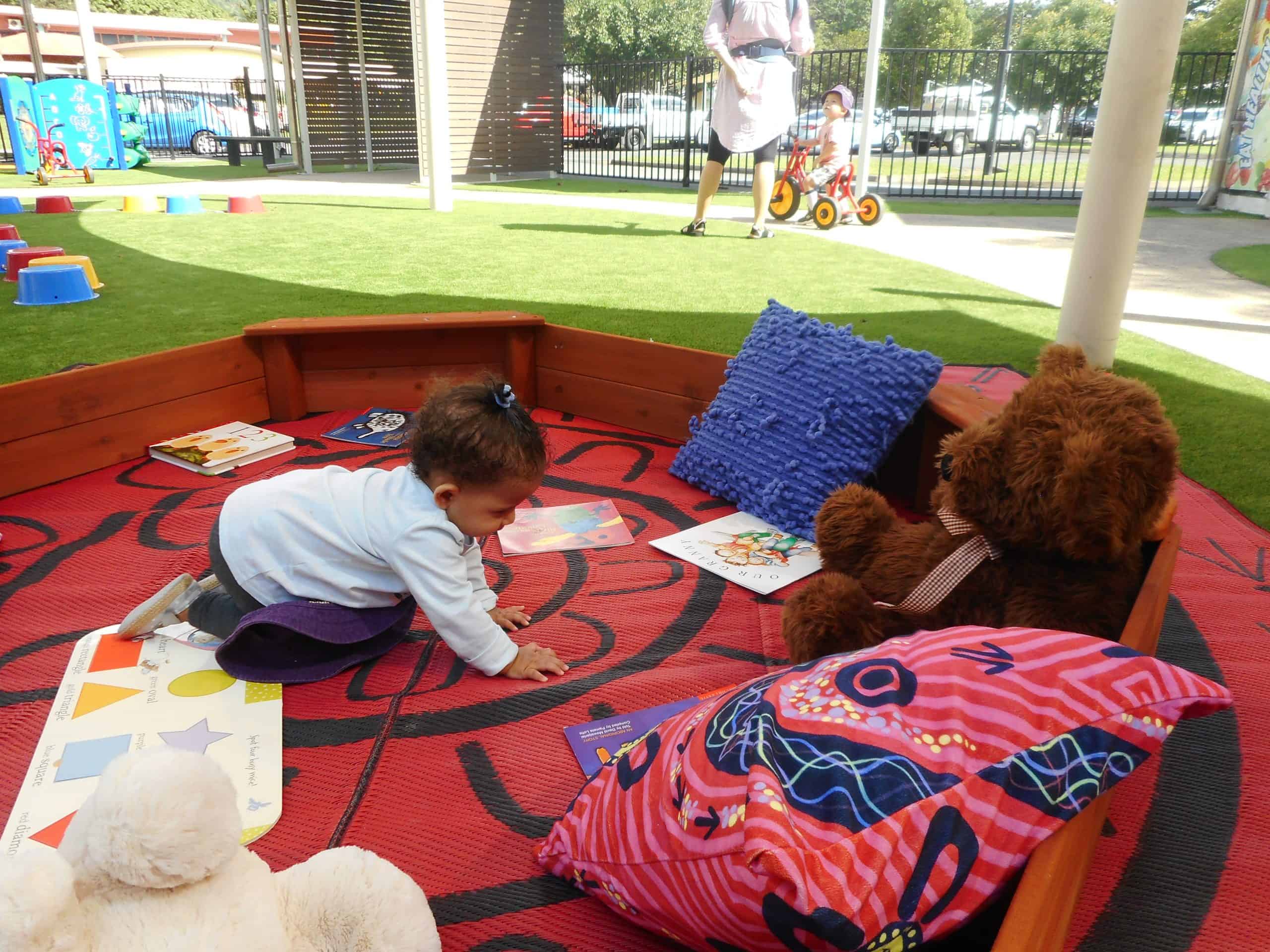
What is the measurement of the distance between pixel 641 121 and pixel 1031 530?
18686 millimetres

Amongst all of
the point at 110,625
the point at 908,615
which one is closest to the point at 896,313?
the point at 908,615

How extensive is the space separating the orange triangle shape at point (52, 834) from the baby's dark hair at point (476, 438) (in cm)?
74

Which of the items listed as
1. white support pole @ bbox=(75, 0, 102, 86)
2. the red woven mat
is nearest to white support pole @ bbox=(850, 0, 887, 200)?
the red woven mat

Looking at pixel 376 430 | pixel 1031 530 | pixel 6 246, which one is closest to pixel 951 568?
pixel 1031 530

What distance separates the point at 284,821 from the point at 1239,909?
52.0 inches

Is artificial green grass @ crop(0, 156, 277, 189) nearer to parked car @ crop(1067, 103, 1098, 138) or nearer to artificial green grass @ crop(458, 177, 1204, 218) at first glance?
artificial green grass @ crop(458, 177, 1204, 218)

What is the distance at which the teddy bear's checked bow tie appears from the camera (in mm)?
1433

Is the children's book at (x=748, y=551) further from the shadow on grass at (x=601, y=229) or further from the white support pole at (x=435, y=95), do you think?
the white support pole at (x=435, y=95)

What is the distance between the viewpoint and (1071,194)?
11023 mm

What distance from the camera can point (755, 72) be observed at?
5703mm

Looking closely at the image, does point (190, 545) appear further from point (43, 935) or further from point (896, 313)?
point (896, 313)

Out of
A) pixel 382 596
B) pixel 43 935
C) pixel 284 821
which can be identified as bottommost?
pixel 284 821

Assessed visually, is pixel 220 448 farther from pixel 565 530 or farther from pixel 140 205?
pixel 140 205

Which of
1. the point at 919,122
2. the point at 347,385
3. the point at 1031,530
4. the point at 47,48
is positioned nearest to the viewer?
the point at 1031,530
